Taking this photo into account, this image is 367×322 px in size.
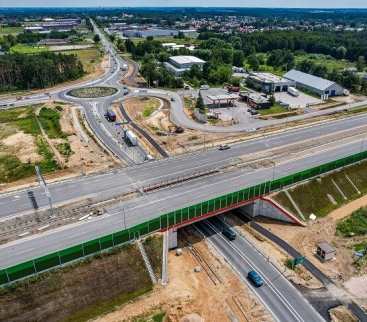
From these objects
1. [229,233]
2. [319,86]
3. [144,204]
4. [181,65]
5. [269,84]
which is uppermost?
[181,65]

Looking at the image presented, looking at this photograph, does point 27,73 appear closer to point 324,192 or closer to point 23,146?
point 23,146

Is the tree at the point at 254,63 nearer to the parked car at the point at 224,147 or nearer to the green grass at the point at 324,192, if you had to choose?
the parked car at the point at 224,147

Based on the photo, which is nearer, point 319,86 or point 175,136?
point 175,136

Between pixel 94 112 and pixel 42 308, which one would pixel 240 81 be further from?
pixel 42 308

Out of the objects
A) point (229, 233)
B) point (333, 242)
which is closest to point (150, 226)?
point (229, 233)

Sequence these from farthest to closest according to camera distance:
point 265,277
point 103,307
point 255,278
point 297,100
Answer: point 297,100
point 265,277
point 255,278
point 103,307

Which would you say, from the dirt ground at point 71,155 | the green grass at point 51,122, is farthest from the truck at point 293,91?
the green grass at point 51,122

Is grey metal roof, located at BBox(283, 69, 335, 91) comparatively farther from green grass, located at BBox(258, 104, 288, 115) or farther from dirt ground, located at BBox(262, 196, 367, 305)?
dirt ground, located at BBox(262, 196, 367, 305)

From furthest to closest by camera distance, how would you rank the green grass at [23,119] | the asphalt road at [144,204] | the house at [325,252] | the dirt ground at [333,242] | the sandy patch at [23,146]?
the green grass at [23,119]
the sandy patch at [23,146]
the house at [325,252]
the dirt ground at [333,242]
the asphalt road at [144,204]
